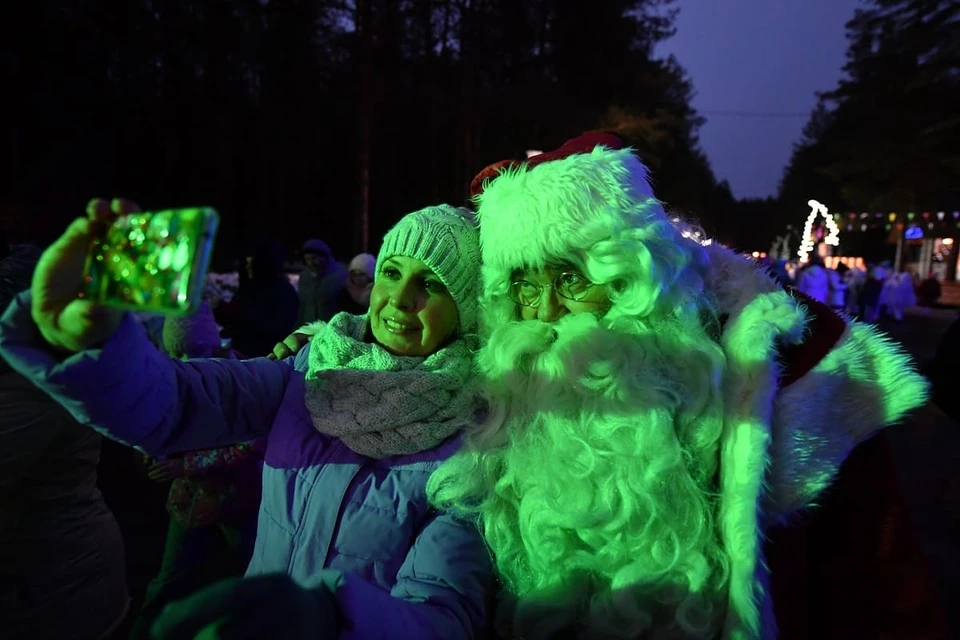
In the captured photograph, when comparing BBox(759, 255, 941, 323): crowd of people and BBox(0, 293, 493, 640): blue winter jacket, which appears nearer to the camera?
BBox(0, 293, 493, 640): blue winter jacket

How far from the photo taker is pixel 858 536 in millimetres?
1382

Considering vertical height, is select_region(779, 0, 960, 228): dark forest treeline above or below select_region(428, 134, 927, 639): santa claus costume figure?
above

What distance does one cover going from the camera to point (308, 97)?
23266mm

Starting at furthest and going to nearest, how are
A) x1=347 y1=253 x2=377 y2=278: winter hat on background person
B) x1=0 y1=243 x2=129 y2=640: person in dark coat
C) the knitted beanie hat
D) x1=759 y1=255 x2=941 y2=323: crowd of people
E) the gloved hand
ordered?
x1=759 y1=255 x2=941 y2=323: crowd of people
x1=347 y1=253 x2=377 y2=278: winter hat on background person
the knitted beanie hat
x1=0 y1=243 x2=129 y2=640: person in dark coat
the gloved hand

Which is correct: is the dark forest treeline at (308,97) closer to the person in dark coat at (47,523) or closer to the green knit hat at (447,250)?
the person in dark coat at (47,523)

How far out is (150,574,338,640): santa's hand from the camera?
864 mm

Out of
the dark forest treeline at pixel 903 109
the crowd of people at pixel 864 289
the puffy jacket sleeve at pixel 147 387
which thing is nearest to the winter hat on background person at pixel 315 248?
the puffy jacket sleeve at pixel 147 387

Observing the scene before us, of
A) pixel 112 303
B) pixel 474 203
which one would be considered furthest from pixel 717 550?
pixel 112 303

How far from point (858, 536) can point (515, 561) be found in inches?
30.1

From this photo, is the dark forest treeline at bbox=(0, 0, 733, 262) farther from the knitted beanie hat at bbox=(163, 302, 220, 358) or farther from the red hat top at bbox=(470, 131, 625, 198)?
the red hat top at bbox=(470, 131, 625, 198)

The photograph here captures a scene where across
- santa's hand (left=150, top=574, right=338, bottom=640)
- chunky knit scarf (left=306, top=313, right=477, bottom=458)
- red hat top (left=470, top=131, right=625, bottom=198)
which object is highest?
red hat top (left=470, top=131, right=625, bottom=198)

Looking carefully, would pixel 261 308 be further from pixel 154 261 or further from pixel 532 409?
pixel 154 261

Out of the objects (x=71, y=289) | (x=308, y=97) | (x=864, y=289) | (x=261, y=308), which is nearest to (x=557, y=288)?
(x=71, y=289)

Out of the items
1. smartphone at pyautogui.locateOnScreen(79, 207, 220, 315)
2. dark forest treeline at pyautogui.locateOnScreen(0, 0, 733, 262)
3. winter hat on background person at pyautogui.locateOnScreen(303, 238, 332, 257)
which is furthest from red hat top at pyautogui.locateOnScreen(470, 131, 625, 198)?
dark forest treeline at pyautogui.locateOnScreen(0, 0, 733, 262)
